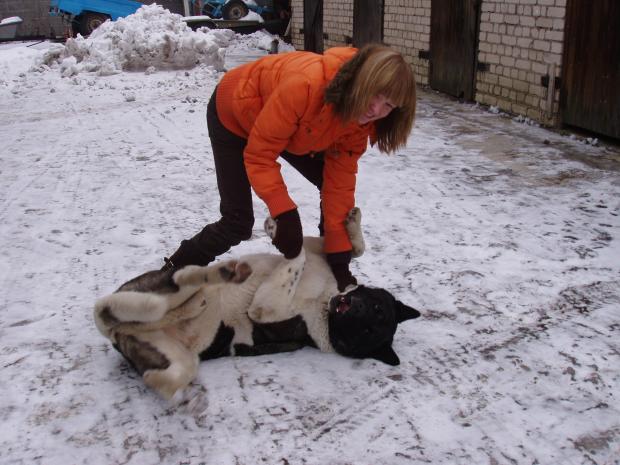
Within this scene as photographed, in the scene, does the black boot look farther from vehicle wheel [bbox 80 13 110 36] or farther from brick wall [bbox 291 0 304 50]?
vehicle wheel [bbox 80 13 110 36]

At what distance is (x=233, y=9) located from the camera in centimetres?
1953

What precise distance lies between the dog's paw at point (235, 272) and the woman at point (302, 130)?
0.17 metres

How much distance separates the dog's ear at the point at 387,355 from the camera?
245 cm

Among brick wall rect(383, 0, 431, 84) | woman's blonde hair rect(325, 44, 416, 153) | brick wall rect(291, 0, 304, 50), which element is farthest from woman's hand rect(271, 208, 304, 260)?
brick wall rect(291, 0, 304, 50)

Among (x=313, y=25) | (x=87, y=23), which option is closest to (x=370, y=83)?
(x=313, y=25)

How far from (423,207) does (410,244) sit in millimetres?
736

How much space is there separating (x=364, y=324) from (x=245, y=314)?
513mm

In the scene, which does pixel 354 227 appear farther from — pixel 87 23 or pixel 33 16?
pixel 33 16

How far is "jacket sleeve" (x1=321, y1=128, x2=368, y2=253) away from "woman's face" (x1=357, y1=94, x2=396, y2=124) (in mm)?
376

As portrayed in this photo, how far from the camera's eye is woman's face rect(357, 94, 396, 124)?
2.16m

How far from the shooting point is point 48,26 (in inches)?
794

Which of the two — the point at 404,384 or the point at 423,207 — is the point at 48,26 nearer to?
the point at 423,207

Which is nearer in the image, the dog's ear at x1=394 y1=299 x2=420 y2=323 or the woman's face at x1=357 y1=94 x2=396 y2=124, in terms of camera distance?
the woman's face at x1=357 y1=94 x2=396 y2=124

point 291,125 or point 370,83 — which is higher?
point 370,83
